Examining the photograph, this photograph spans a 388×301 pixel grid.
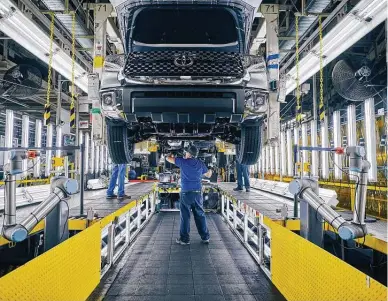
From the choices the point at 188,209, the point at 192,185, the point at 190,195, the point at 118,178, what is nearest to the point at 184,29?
the point at 192,185

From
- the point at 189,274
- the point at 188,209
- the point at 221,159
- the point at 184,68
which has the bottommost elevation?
the point at 189,274

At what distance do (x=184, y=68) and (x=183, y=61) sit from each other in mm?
77

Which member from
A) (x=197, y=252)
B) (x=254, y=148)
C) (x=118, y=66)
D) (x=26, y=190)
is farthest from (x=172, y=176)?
(x=118, y=66)

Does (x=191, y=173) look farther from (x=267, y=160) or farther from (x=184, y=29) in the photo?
(x=267, y=160)

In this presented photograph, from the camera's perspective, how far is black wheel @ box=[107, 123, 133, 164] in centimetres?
364

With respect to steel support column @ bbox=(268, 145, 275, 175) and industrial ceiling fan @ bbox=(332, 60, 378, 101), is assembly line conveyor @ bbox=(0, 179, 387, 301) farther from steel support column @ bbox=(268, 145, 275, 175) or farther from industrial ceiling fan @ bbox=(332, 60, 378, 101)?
steel support column @ bbox=(268, 145, 275, 175)

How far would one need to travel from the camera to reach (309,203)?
8.25 ft

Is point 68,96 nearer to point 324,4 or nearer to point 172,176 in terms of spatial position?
point 172,176

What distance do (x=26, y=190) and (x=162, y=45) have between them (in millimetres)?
4480

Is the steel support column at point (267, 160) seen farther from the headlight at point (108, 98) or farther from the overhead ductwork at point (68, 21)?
the headlight at point (108, 98)

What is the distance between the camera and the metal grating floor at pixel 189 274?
2.88m

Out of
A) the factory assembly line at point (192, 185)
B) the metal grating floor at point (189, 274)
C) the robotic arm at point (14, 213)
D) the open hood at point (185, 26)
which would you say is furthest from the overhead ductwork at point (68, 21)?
the metal grating floor at point (189, 274)

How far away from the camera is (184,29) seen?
3.25 m

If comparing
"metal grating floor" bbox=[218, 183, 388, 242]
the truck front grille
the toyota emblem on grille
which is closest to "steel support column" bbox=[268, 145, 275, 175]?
"metal grating floor" bbox=[218, 183, 388, 242]
